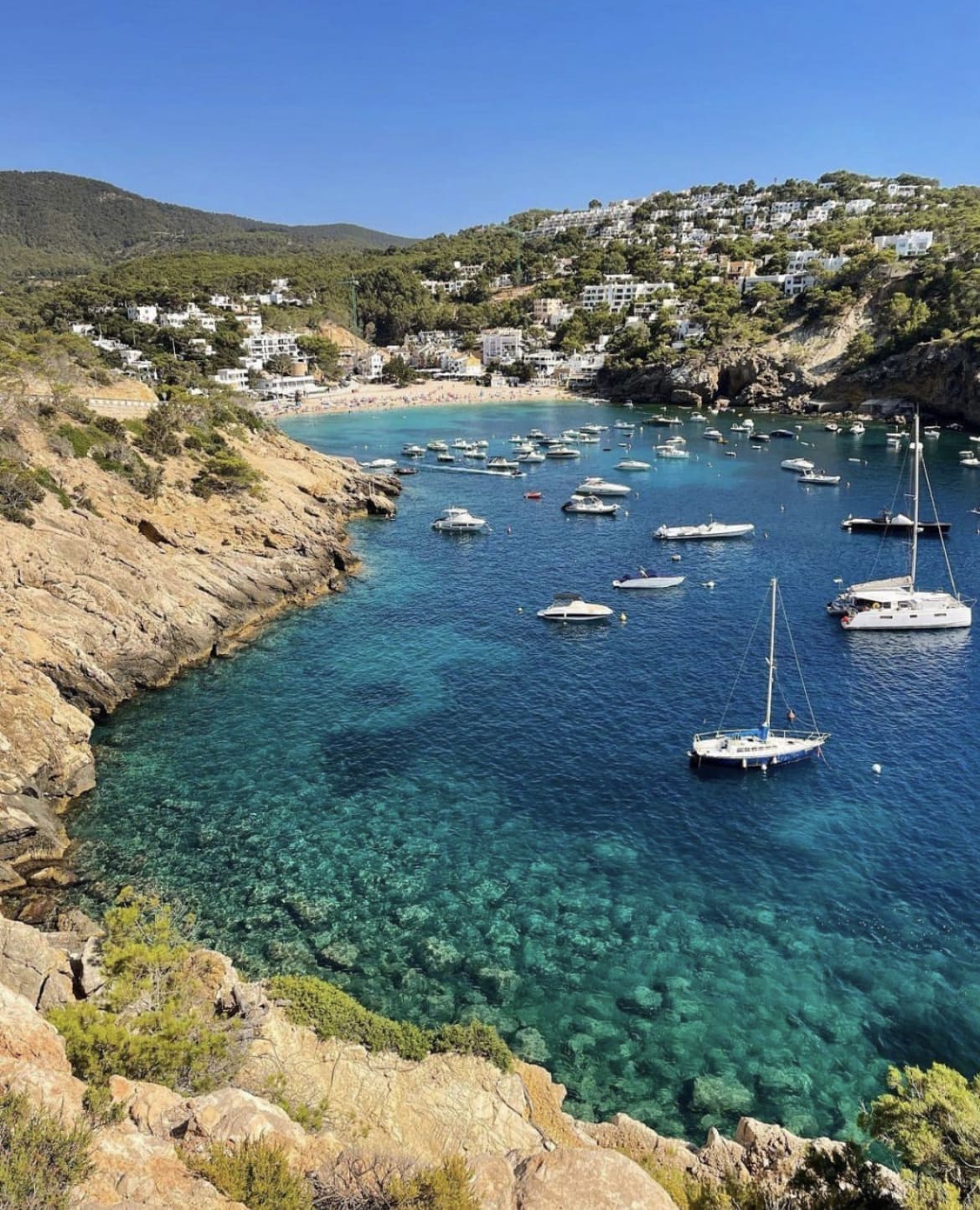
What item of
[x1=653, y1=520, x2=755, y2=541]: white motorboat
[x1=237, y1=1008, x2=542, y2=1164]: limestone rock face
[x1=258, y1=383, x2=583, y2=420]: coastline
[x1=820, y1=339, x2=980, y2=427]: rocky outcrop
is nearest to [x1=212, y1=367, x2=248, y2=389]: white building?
[x1=258, y1=383, x2=583, y2=420]: coastline

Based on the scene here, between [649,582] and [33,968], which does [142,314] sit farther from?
[33,968]

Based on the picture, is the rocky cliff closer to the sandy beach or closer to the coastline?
the coastline

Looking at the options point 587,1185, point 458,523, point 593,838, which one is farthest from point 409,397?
point 587,1185

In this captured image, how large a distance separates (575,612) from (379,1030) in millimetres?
36598

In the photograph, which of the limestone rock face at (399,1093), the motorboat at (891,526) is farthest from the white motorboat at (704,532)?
the limestone rock face at (399,1093)

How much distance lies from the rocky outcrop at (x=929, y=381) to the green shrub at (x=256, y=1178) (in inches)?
5706

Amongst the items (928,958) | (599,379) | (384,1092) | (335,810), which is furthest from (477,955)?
(599,379)

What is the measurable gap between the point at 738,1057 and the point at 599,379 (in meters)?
182

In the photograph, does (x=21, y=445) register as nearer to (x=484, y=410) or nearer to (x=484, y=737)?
(x=484, y=737)

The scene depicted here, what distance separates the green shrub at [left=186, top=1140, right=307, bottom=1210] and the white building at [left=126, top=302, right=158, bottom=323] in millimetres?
205680

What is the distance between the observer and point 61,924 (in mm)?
25672

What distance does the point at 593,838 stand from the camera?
3145cm

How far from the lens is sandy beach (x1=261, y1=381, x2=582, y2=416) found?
6575 inches

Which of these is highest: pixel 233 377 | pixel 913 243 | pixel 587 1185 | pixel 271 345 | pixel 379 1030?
pixel 913 243
